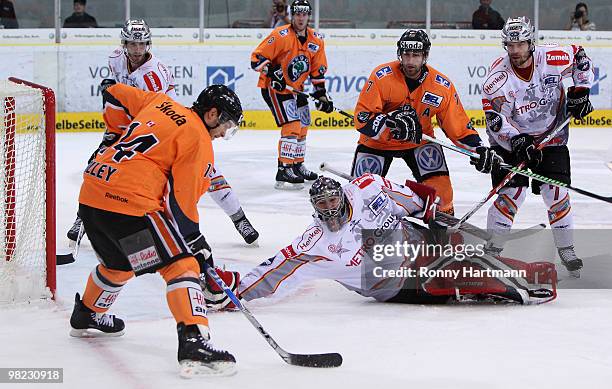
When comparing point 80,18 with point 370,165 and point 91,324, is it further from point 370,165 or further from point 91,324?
point 91,324

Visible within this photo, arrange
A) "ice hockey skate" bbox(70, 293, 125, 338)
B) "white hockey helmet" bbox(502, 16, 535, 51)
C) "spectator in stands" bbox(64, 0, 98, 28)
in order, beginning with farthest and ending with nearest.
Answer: "spectator in stands" bbox(64, 0, 98, 28), "white hockey helmet" bbox(502, 16, 535, 51), "ice hockey skate" bbox(70, 293, 125, 338)

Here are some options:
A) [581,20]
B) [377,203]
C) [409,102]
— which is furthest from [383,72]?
[581,20]

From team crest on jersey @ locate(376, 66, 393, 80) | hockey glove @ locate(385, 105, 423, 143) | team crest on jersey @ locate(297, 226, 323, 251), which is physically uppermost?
team crest on jersey @ locate(376, 66, 393, 80)

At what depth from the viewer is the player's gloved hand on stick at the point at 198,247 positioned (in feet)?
11.9

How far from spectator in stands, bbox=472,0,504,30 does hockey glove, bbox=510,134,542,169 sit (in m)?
6.41

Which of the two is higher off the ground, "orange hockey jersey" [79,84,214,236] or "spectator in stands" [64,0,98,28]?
"spectator in stands" [64,0,98,28]

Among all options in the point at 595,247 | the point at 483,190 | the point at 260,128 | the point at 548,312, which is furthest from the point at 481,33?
the point at 548,312

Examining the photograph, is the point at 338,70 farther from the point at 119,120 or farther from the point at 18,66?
the point at 119,120

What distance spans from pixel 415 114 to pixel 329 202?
3.70 feet

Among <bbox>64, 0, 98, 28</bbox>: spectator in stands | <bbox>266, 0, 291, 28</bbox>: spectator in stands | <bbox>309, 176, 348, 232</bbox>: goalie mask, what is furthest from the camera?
<bbox>266, 0, 291, 28</bbox>: spectator in stands

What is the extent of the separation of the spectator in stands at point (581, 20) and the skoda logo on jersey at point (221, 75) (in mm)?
3630

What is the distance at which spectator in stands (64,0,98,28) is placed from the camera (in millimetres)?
10406

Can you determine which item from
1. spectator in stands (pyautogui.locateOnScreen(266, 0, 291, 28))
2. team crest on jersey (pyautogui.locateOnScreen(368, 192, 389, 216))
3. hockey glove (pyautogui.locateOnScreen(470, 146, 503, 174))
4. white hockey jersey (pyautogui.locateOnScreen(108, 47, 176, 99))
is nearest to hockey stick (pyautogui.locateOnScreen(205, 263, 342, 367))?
team crest on jersey (pyautogui.locateOnScreen(368, 192, 389, 216))

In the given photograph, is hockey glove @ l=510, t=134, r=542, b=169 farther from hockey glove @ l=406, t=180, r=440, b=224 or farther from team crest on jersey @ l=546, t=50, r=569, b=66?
hockey glove @ l=406, t=180, r=440, b=224
